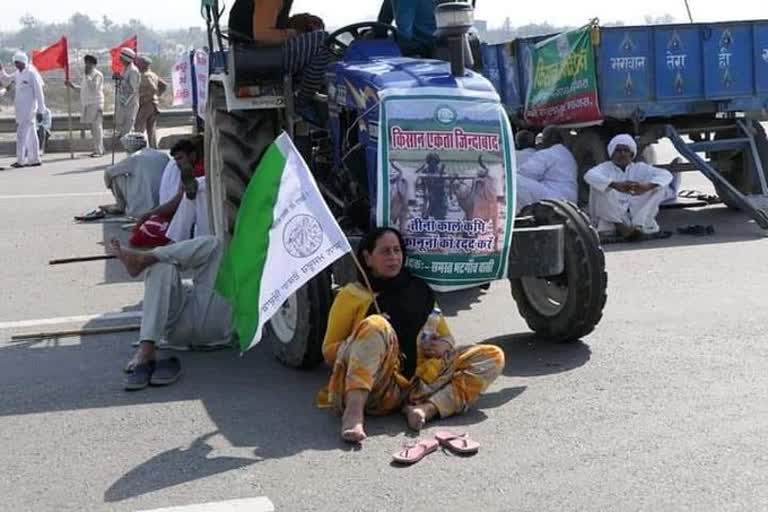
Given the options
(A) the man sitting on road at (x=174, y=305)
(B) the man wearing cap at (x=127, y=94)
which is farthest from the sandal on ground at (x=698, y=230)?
(B) the man wearing cap at (x=127, y=94)

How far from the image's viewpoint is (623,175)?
11766 mm

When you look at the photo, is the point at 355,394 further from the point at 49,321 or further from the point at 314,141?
the point at 49,321

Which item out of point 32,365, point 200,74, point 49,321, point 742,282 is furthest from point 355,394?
point 200,74

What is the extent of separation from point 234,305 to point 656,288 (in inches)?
154

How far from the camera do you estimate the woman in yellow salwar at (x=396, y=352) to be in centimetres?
596

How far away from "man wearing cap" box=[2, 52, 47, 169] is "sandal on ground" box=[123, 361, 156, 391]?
51.0 feet

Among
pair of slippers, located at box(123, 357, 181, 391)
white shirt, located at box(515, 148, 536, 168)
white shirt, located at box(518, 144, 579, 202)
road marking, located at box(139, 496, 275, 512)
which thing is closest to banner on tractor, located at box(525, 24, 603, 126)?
white shirt, located at box(515, 148, 536, 168)

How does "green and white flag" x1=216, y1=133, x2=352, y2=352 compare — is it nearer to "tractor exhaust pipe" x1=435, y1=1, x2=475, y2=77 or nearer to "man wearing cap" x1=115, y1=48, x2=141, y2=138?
"tractor exhaust pipe" x1=435, y1=1, x2=475, y2=77

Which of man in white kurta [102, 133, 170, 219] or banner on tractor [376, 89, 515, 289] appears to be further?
man in white kurta [102, 133, 170, 219]

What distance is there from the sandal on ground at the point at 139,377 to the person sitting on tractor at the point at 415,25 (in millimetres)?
2595

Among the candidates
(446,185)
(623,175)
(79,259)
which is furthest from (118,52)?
(446,185)

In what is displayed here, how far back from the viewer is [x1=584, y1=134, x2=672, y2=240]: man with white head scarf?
11.6 meters

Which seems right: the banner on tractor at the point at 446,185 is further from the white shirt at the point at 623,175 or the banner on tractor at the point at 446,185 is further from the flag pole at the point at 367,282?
the white shirt at the point at 623,175

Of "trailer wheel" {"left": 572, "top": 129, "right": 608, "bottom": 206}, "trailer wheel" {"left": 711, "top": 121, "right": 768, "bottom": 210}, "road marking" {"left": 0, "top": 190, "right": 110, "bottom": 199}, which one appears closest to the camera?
"trailer wheel" {"left": 572, "top": 129, "right": 608, "bottom": 206}
